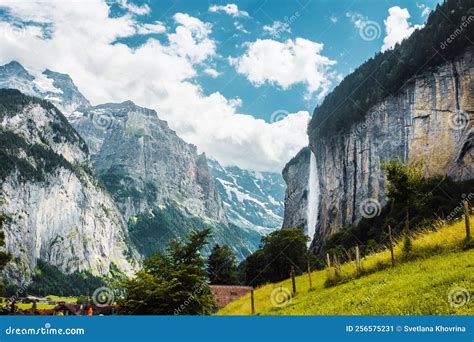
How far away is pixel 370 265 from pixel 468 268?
846cm

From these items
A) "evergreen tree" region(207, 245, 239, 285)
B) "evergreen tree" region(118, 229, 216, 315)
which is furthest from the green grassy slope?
"evergreen tree" region(207, 245, 239, 285)

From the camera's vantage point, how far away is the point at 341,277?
2691 centimetres

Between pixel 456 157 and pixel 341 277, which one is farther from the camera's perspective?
pixel 456 157

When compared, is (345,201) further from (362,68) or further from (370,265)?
(370,265)

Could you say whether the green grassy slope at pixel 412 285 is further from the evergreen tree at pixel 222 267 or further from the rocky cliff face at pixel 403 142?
the rocky cliff face at pixel 403 142

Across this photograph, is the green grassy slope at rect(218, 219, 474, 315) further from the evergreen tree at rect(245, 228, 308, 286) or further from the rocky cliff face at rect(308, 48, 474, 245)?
the rocky cliff face at rect(308, 48, 474, 245)

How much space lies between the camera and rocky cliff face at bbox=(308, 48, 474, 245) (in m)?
110

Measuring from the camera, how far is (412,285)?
18.1 metres

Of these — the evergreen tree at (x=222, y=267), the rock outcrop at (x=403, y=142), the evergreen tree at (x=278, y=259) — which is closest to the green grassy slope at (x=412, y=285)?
the evergreen tree at (x=278, y=259)

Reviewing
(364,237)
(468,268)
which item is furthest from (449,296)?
(364,237)

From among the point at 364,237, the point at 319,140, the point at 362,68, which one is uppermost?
the point at 362,68

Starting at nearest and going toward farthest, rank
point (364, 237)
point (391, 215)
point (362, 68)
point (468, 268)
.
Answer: point (468, 268)
point (391, 215)
point (364, 237)
point (362, 68)

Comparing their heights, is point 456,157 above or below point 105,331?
above

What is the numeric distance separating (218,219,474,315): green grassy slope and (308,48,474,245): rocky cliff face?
8537cm
